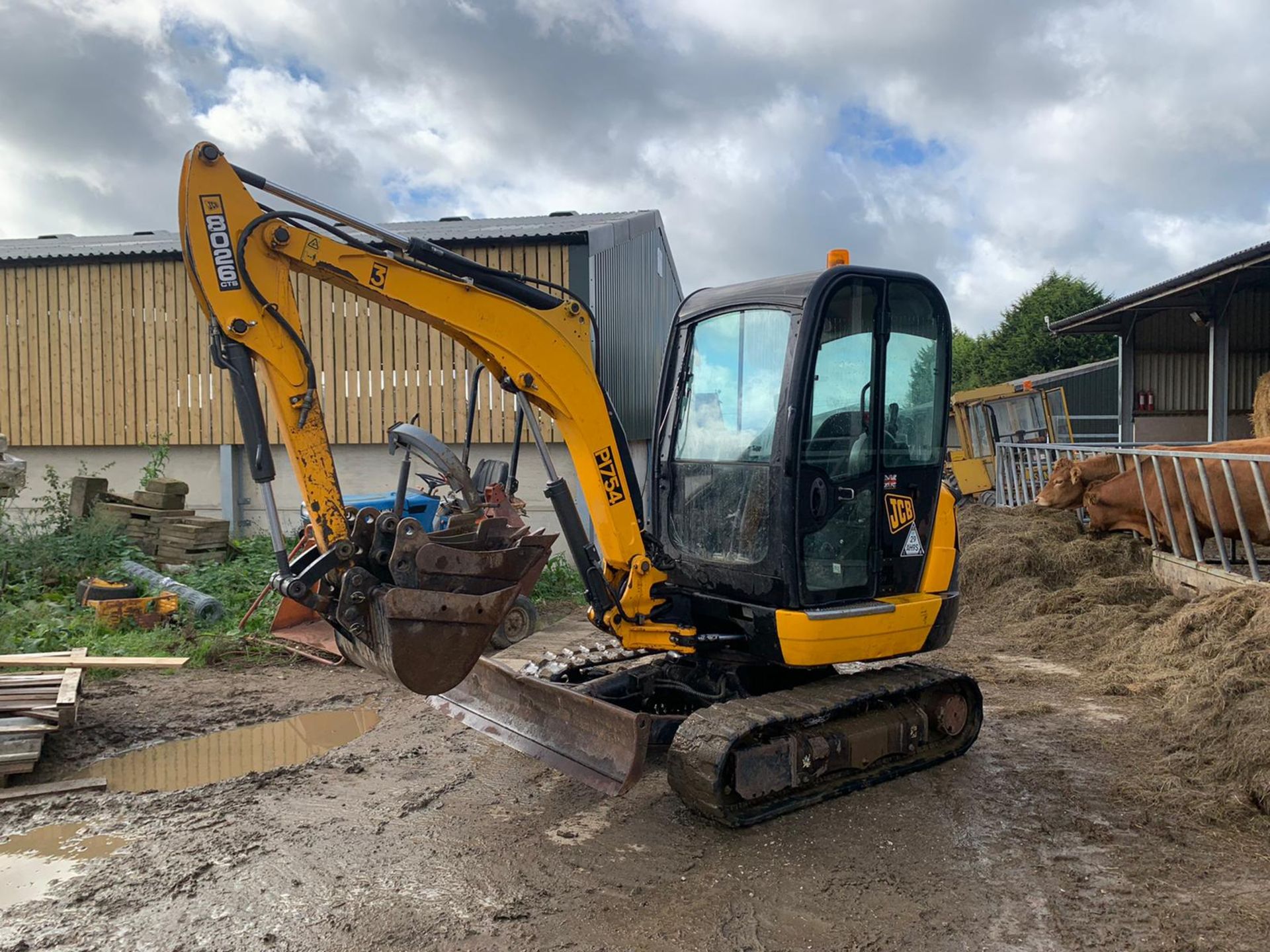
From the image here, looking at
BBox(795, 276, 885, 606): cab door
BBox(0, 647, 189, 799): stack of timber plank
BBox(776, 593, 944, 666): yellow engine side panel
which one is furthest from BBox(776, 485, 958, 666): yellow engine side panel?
BBox(0, 647, 189, 799): stack of timber plank

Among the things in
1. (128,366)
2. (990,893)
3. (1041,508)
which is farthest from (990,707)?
(128,366)

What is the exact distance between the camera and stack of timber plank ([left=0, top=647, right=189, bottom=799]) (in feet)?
16.2

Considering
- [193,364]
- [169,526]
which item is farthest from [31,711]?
[193,364]

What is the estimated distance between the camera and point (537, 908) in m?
3.61

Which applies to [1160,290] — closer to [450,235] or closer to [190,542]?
[450,235]

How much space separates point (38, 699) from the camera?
546cm

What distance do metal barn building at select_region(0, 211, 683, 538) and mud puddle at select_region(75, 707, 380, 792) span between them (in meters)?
5.44

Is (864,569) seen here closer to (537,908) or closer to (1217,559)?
(537,908)

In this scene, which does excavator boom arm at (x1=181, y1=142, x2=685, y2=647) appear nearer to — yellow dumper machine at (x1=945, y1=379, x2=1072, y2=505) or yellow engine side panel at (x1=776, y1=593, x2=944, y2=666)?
yellow engine side panel at (x1=776, y1=593, x2=944, y2=666)

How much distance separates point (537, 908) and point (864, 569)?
2.24 metres

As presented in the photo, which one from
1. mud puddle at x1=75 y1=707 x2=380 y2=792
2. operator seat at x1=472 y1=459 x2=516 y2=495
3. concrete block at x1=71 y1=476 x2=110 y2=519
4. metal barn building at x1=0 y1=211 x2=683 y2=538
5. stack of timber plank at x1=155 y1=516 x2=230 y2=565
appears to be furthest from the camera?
metal barn building at x1=0 y1=211 x2=683 y2=538

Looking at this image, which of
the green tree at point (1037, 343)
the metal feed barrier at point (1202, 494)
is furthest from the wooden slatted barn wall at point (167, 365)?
the green tree at point (1037, 343)

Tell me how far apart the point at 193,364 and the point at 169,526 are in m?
2.72

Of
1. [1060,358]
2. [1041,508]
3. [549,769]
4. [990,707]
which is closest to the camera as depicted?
[549,769]
